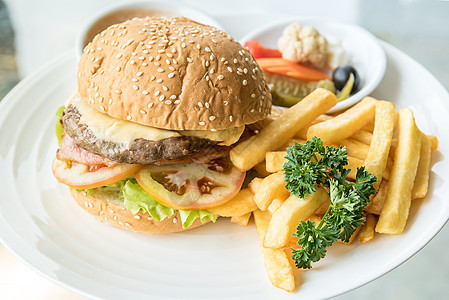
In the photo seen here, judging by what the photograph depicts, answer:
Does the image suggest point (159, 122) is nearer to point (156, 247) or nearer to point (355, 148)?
point (156, 247)

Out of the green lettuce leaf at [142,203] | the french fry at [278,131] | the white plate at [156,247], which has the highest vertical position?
the french fry at [278,131]

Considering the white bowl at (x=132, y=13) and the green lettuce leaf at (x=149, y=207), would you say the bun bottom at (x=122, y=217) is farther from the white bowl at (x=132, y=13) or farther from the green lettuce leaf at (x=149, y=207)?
the white bowl at (x=132, y=13)

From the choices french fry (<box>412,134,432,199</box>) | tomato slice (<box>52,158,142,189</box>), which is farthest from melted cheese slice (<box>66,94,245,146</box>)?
french fry (<box>412,134,432,199</box>)

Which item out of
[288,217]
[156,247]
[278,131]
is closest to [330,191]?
[288,217]

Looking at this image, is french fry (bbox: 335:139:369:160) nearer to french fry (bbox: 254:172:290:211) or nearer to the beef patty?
french fry (bbox: 254:172:290:211)

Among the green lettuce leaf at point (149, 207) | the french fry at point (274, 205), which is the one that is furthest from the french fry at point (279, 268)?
the green lettuce leaf at point (149, 207)

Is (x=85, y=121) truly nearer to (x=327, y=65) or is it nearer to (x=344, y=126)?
(x=344, y=126)

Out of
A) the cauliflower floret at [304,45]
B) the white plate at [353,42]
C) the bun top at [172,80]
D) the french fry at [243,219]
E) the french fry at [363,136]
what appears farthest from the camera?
the cauliflower floret at [304,45]

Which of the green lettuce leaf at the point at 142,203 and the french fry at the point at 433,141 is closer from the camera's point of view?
the green lettuce leaf at the point at 142,203

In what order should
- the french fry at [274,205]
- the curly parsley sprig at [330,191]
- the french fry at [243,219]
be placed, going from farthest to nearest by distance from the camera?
the french fry at [243,219] → the french fry at [274,205] → the curly parsley sprig at [330,191]
